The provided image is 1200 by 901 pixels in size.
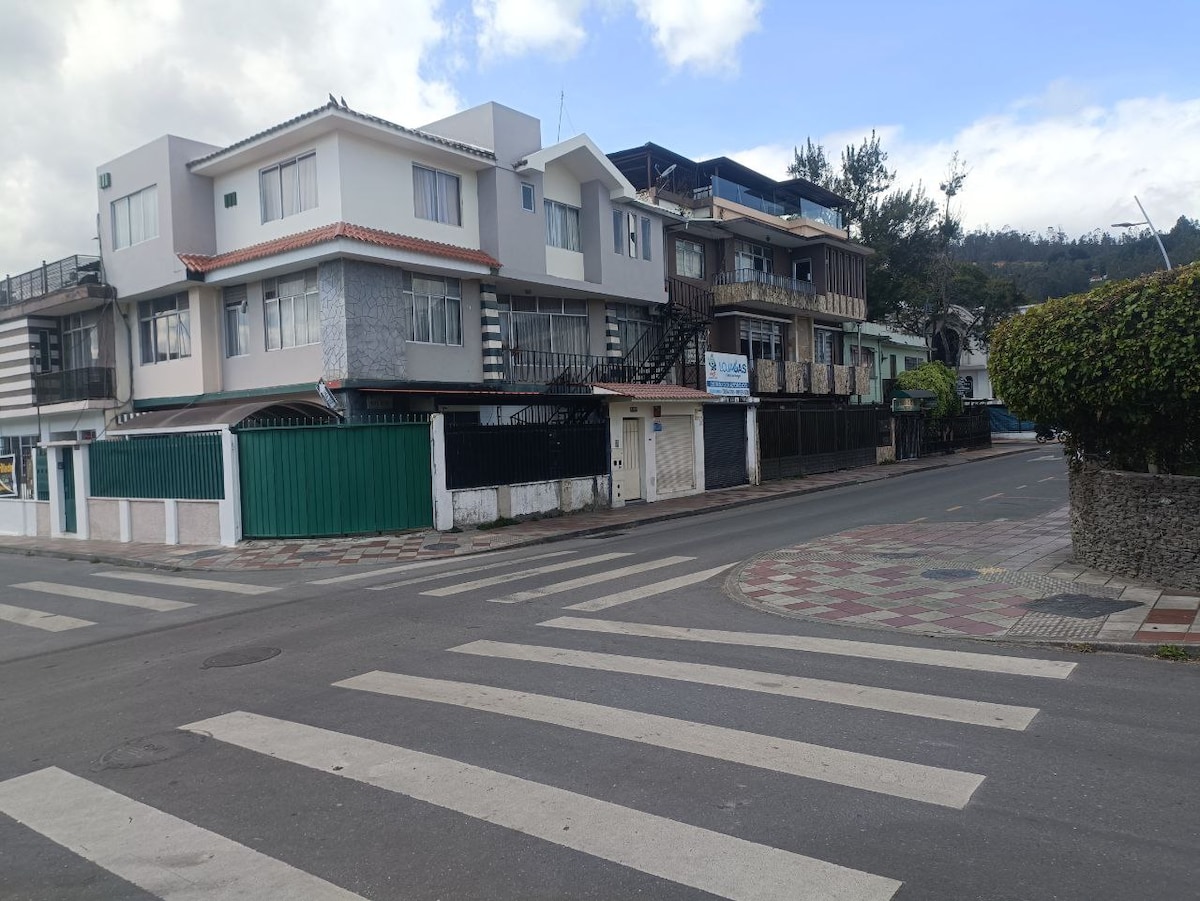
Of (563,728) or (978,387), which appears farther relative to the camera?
(978,387)

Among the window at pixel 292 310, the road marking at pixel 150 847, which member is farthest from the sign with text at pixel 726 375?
the road marking at pixel 150 847

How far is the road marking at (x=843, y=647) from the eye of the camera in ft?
22.6

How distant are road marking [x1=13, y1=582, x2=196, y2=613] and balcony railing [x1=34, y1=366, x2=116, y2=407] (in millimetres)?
11872

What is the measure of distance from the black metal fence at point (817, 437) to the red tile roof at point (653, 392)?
4.08 m

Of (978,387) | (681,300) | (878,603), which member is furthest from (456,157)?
(978,387)

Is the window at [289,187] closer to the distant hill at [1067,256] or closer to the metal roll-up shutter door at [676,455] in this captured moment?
the metal roll-up shutter door at [676,455]

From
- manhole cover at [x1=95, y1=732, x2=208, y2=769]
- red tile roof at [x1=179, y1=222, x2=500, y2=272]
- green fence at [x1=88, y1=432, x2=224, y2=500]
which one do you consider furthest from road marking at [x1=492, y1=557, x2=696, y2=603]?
red tile roof at [x1=179, y1=222, x2=500, y2=272]

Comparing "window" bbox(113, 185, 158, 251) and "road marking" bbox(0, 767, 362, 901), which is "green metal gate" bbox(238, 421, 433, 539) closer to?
"window" bbox(113, 185, 158, 251)

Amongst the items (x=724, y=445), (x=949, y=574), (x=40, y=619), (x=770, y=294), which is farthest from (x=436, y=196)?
(x=949, y=574)

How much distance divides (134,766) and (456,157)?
62.5ft

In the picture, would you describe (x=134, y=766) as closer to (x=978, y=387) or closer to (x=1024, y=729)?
(x=1024, y=729)

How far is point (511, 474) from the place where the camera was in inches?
787

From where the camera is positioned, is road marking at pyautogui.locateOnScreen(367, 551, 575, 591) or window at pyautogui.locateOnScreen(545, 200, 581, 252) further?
window at pyautogui.locateOnScreen(545, 200, 581, 252)

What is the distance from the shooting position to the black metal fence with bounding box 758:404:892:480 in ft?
97.0
